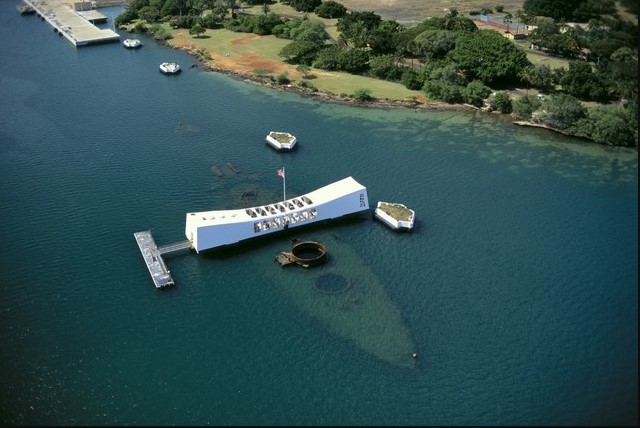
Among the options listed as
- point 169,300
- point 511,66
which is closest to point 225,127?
point 169,300

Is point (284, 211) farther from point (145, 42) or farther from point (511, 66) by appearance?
point (145, 42)

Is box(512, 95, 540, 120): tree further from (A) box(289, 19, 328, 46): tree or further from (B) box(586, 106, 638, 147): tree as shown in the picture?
(A) box(289, 19, 328, 46): tree

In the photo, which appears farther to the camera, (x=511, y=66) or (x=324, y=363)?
(x=511, y=66)

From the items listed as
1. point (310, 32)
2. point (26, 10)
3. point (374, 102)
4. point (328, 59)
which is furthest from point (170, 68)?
point (26, 10)

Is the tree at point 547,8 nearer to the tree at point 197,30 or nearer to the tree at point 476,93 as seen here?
the tree at point 476,93

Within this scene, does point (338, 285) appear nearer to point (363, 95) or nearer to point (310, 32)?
point (363, 95)

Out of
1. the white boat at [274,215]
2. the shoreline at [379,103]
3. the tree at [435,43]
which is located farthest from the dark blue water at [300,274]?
the tree at [435,43]

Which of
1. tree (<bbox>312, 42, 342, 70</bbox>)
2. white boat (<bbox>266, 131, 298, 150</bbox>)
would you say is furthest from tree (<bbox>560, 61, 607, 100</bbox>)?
white boat (<bbox>266, 131, 298, 150</bbox>)
